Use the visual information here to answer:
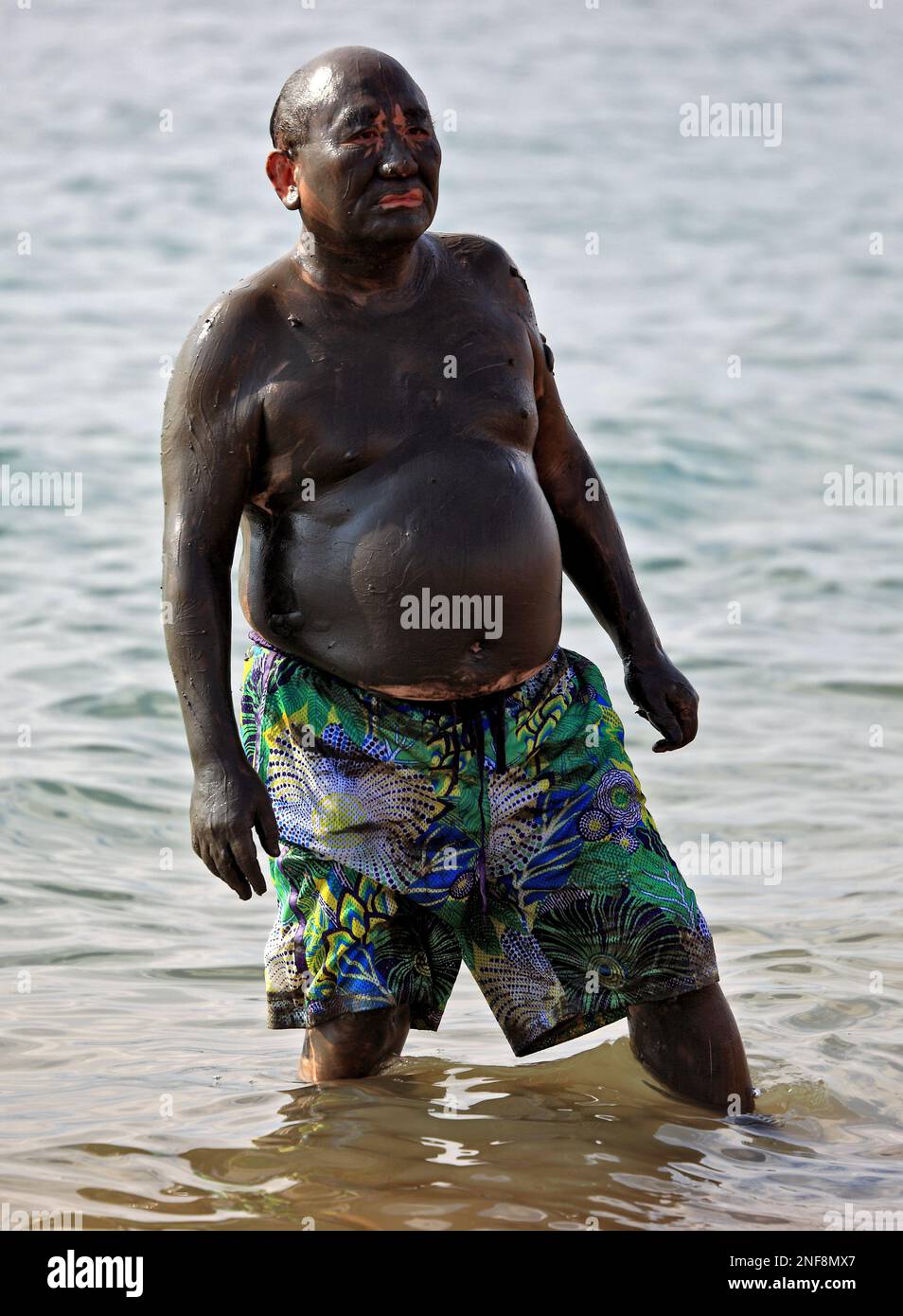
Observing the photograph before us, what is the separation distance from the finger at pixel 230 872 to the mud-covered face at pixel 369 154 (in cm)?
104

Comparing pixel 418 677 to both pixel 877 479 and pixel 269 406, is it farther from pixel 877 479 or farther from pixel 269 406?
pixel 877 479

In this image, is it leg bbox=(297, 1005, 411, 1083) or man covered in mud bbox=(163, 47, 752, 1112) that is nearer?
man covered in mud bbox=(163, 47, 752, 1112)

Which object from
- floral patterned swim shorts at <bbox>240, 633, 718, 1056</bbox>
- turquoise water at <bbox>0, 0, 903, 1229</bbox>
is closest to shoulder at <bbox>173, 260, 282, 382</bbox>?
floral patterned swim shorts at <bbox>240, 633, 718, 1056</bbox>

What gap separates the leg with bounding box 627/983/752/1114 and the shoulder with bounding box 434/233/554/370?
3.94 feet

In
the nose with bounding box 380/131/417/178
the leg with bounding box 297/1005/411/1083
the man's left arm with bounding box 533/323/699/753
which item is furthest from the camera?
the man's left arm with bounding box 533/323/699/753

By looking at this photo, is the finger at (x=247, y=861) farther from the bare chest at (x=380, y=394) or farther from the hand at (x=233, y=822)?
the bare chest at (x=380, y=394)

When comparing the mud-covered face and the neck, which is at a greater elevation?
the mud-covered face

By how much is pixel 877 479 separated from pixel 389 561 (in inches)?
272

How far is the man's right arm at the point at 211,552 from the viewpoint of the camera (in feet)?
10.4

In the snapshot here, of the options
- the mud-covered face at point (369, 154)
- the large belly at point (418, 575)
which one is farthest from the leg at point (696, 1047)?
the mud-covered face at point (369, 154)

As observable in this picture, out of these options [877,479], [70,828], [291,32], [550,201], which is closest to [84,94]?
[291,32]

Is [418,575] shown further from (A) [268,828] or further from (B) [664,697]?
(B) [664,697]

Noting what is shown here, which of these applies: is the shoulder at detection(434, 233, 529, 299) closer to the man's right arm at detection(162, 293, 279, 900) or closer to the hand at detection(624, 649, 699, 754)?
the man's right arm at detection(162, 293, 279, 900)

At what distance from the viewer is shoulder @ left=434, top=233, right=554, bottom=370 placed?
3.43 m
